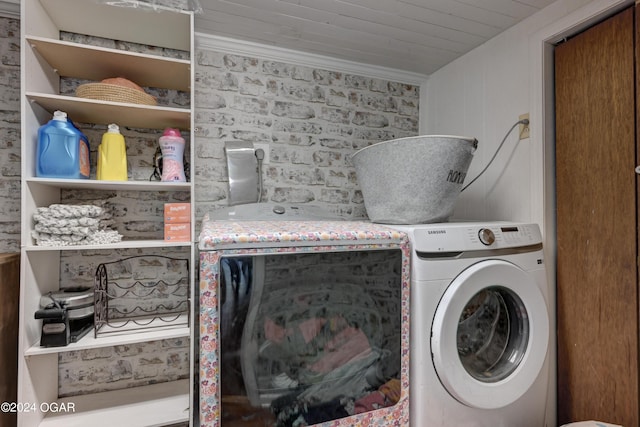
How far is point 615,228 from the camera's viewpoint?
1344 mm

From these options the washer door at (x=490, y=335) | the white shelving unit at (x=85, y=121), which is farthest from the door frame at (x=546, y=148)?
Answer: the white shelving unit at (x=85, y=121)

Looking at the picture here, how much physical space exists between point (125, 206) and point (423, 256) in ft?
5.03

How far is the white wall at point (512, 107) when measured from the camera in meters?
1.56

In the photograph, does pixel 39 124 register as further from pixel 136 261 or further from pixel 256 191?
pixel 256 191

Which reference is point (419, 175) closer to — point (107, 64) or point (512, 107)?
point (512, 107)

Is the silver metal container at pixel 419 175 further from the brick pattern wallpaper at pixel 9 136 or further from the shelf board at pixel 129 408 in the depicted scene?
the brick pattern wallpaper at pixel 9 136

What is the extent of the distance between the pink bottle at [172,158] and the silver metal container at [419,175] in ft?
2.98

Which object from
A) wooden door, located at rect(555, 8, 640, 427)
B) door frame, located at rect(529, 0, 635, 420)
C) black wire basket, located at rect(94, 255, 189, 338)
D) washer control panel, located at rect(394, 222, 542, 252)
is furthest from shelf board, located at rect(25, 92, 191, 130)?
wooden door, located at rect(555, 8, 640, 427)

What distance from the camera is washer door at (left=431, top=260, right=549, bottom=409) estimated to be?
1.24 m

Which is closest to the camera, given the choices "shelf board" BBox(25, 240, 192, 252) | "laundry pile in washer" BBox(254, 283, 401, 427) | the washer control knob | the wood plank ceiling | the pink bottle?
"laundry pile in washer" BBox(254, 283, 401, 427)

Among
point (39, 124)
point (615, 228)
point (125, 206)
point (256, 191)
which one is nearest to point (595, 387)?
point (615, 228)

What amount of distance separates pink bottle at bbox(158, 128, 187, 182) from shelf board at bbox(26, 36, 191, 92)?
0.32m

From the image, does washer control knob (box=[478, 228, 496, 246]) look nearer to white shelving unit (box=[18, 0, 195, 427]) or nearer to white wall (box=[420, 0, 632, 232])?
white wall (box=[420, 0, 632, 232])

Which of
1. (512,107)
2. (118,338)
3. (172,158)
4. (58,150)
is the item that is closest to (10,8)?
(58,150)
